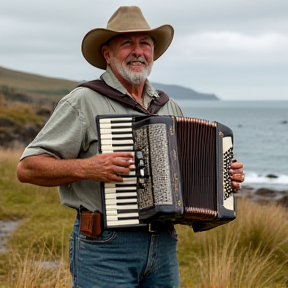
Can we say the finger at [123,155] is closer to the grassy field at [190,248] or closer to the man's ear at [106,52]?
the man's ear at [106,52]

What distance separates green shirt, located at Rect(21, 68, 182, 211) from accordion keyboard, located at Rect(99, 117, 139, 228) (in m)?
0.13

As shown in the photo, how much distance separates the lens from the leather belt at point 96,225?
12.2ft

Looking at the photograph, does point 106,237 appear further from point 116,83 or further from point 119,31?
point 119,31

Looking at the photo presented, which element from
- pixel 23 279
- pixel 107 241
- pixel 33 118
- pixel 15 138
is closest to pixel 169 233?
pixel 107 241

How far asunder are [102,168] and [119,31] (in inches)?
34.0

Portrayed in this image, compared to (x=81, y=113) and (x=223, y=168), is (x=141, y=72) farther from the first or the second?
(x=223, y=168)

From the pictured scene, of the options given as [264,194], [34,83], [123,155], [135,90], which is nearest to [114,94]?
[135,90]

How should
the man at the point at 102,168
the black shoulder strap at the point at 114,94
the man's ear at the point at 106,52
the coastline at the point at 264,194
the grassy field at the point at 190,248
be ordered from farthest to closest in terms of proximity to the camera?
the coastline at the point at 264,194
the grassy field at the point at 190,248
the man's ear at the point at 106,52
the black shoulder strap at the point at 114,94
the man at the point at 102,168

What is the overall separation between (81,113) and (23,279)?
211 cm

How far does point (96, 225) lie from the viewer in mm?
3709

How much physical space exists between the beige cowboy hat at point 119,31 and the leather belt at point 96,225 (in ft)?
3.40

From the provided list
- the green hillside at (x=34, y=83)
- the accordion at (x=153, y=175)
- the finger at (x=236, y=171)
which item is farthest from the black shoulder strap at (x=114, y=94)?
the green hillside at (x=34, y=83)

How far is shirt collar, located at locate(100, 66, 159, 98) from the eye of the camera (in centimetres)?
404

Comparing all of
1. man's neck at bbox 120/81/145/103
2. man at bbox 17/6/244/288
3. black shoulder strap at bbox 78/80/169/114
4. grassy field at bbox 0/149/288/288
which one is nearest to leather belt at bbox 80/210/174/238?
man at bbox 17/6/244/288
